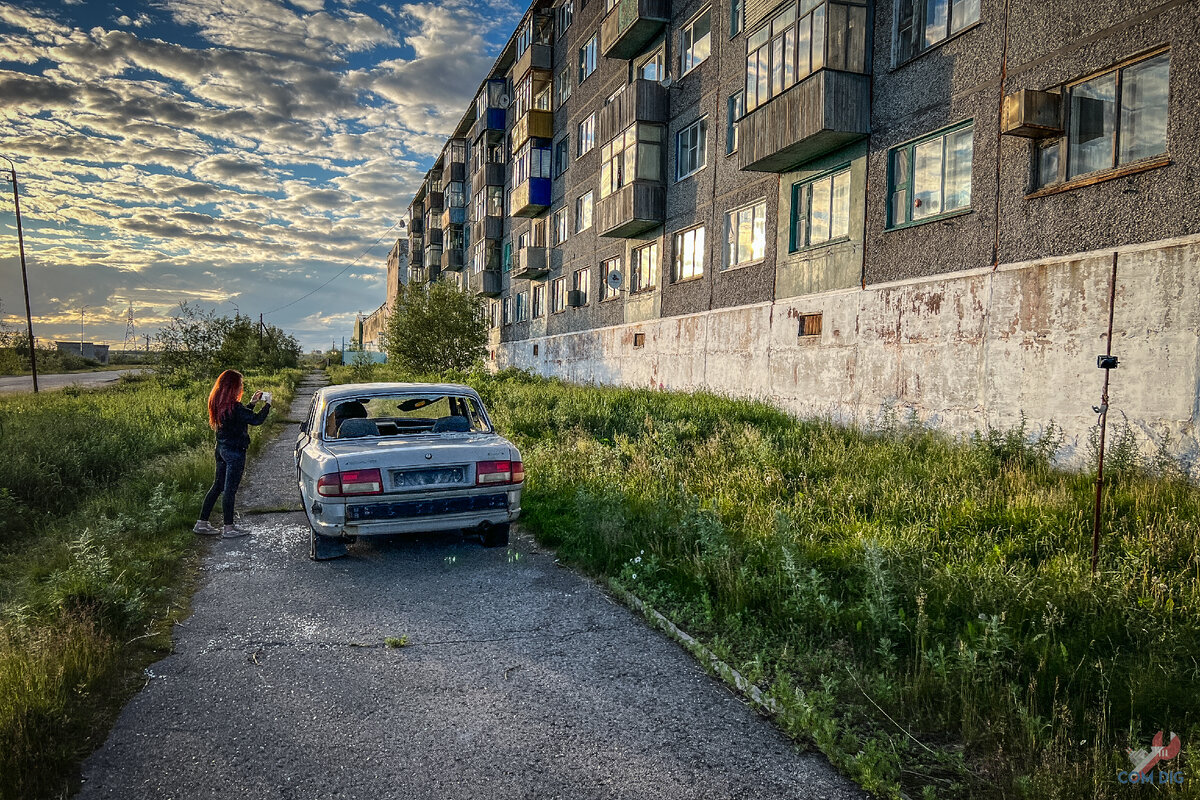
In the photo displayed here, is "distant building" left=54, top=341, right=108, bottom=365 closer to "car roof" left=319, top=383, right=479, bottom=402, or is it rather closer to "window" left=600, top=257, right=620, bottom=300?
"window" left=600, top=257, right=620, bottom=300

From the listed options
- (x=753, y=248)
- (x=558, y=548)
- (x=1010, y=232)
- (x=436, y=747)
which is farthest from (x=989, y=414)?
(x=436, y=747)

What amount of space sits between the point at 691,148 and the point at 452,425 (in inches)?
575

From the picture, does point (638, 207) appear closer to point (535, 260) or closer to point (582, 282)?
point (582, 282)

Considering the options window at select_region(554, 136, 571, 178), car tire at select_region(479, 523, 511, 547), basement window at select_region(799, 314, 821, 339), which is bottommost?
car tire at select_region(479, 523, 511, 547)

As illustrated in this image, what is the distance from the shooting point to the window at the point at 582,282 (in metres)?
26.3

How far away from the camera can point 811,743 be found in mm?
3293

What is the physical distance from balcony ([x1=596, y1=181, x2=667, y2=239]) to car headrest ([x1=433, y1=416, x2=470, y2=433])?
550 inches

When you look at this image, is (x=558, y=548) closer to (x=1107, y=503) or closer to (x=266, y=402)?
(x=266, y=402)

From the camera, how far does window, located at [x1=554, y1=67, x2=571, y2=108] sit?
29.6m

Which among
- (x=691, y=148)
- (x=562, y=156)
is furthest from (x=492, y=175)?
(x=691, y=148)

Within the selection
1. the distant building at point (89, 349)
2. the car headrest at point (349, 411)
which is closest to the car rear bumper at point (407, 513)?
the car headrest at point (349, 411)

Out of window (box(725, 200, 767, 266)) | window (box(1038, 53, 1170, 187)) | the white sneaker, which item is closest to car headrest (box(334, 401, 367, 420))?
the white sneaker

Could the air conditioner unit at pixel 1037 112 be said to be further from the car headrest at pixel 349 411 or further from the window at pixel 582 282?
the window at pixel 582 282

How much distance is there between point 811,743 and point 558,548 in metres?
3.68
